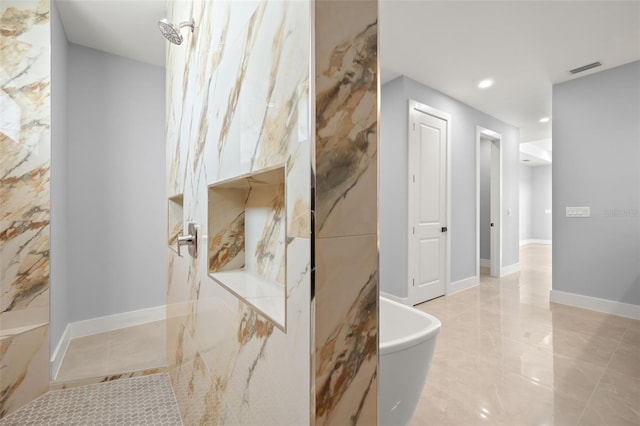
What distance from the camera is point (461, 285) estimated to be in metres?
4.12

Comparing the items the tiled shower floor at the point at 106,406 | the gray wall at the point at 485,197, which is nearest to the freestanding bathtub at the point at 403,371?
the tiled shower floor at the point at 106,406

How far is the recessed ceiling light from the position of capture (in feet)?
11.5

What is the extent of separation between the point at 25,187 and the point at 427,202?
365 centimetres

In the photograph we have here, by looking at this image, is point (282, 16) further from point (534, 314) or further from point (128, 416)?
point (534, 314)

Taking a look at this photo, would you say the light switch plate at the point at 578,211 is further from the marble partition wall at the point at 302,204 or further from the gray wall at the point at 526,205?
the gray wall at the point at 526,205

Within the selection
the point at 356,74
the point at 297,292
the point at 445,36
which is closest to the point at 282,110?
the point at 356,74

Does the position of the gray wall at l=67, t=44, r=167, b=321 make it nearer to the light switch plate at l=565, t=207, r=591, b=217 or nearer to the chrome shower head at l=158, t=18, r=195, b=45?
the chrome shower head at l=158, t=18, r=195, b=45

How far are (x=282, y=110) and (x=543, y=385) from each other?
2343mm

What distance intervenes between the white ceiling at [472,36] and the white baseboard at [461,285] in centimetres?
252

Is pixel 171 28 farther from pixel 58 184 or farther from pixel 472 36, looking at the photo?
pixel 472 36

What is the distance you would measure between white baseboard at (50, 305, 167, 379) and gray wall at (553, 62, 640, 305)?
15.3 feet

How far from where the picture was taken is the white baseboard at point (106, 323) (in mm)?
2509

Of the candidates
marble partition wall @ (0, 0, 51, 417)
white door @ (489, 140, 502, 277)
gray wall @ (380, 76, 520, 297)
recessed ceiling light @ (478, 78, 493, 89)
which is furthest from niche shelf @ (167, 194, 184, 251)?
white door @ (489, 140, 502, 277)

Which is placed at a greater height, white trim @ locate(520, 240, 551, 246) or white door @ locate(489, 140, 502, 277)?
white door @ locate(489, 140, 502, 277)
